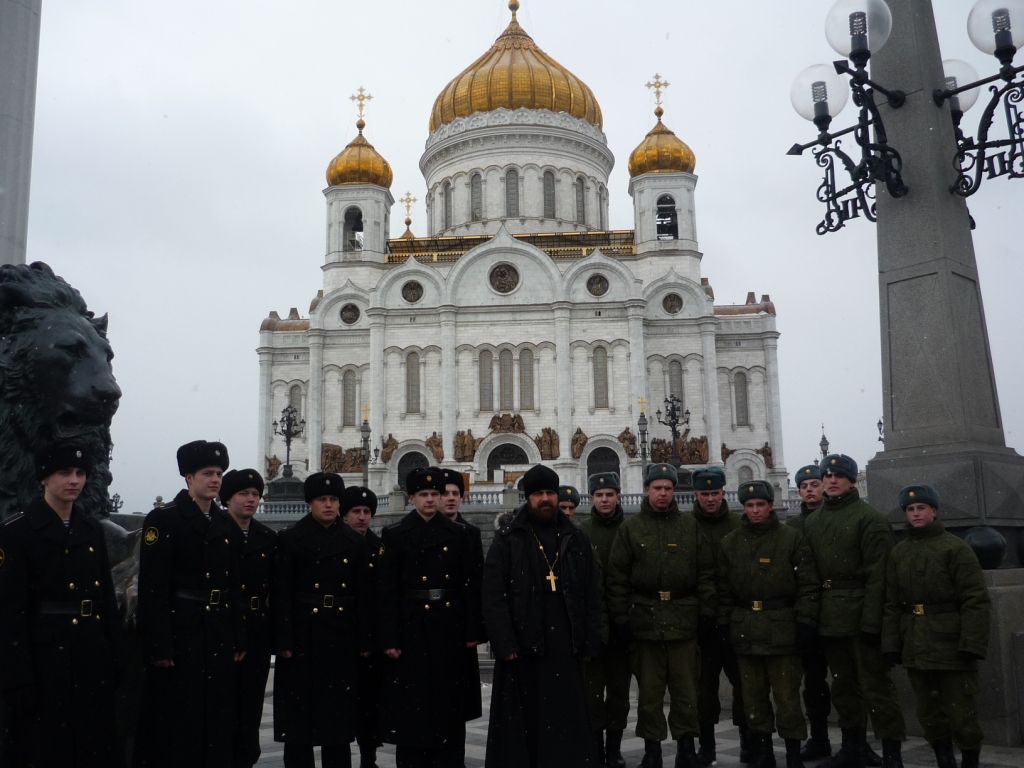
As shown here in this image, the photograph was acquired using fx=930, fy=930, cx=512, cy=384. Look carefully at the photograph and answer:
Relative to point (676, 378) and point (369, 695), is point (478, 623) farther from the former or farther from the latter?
point (676, 378)

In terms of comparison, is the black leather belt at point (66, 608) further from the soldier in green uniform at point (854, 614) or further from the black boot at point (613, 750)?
the soldier in green uniform at point (854, 614)

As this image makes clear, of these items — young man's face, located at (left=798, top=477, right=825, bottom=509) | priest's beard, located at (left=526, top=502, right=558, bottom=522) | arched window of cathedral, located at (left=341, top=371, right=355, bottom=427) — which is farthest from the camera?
arched window of cathedral, located at (left=341, top=371, right=355, bottom=427)

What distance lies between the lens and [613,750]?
611 centimetres

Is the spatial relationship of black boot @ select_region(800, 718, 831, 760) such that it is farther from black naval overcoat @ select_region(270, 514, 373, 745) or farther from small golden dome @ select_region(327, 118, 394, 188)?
small golden dome @ select_region(327, 118, 394, 188)

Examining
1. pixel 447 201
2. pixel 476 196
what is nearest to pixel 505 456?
pixel 476 196

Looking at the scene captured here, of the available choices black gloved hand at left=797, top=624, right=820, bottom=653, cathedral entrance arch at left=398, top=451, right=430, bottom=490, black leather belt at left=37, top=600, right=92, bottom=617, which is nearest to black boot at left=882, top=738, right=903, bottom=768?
black gloved hand at left=797, top=624, right=820, bottom=653

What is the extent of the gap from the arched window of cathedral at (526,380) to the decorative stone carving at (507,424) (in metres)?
0.66

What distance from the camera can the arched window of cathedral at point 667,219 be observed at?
39031 mm

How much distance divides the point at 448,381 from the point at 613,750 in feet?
95.9

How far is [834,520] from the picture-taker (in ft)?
20.0

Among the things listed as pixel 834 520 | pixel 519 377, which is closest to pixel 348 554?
pixel 834 520

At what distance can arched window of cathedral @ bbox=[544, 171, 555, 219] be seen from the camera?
40906 millimetres

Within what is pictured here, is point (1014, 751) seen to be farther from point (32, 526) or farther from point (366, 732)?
point (32, 526)

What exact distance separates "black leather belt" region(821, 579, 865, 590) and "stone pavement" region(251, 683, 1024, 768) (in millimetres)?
1114
